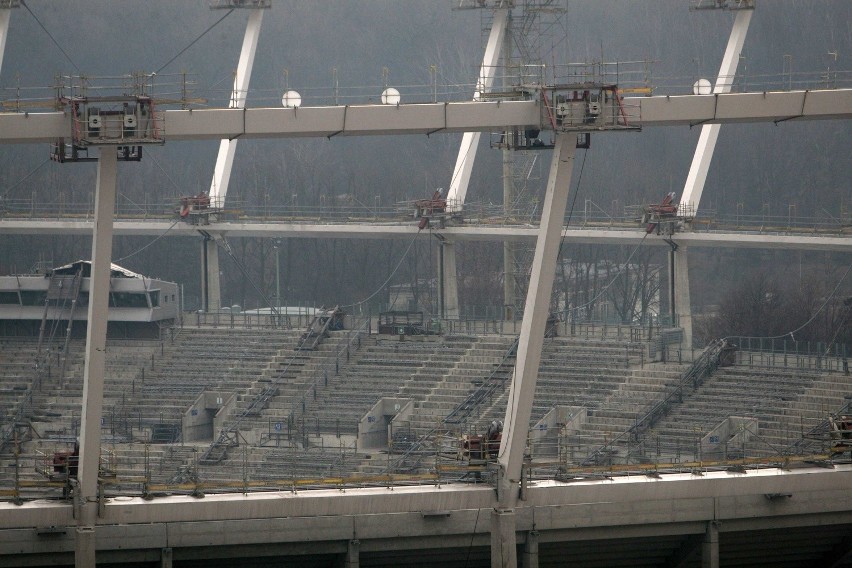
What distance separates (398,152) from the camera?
7994 centimetres


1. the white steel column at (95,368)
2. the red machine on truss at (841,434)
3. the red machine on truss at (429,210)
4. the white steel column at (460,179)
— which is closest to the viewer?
the white steel column at (95,368)

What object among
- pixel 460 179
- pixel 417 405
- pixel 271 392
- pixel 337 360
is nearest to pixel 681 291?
pixel 417 405

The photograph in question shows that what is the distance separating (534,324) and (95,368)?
636cm

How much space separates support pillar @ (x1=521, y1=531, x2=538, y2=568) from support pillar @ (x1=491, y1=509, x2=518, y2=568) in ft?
2.86

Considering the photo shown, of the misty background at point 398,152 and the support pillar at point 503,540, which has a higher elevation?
the misty background at point 398,152

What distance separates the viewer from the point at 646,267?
61062 mm

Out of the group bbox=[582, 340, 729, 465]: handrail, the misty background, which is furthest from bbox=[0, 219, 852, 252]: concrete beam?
the misty background

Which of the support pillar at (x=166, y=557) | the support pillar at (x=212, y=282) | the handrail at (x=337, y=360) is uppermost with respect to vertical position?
the support pillar at (x=212, y=282)

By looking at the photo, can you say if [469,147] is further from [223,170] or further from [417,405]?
[417,405]

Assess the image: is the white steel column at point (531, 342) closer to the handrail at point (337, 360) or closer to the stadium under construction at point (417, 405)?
the stadium under construction at point (417, 405)

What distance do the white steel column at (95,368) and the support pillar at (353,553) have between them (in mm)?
3916

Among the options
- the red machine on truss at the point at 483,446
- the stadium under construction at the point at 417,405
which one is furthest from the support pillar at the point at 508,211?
the red machine on truss at the point at 483,446

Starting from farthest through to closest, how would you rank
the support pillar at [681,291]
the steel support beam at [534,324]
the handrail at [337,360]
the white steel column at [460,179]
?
the white steel column at [460,179] < the support pillar at [681,291] < the handrail at [337,360] < the steel support beam at [534,324]

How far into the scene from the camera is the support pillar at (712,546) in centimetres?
2575
